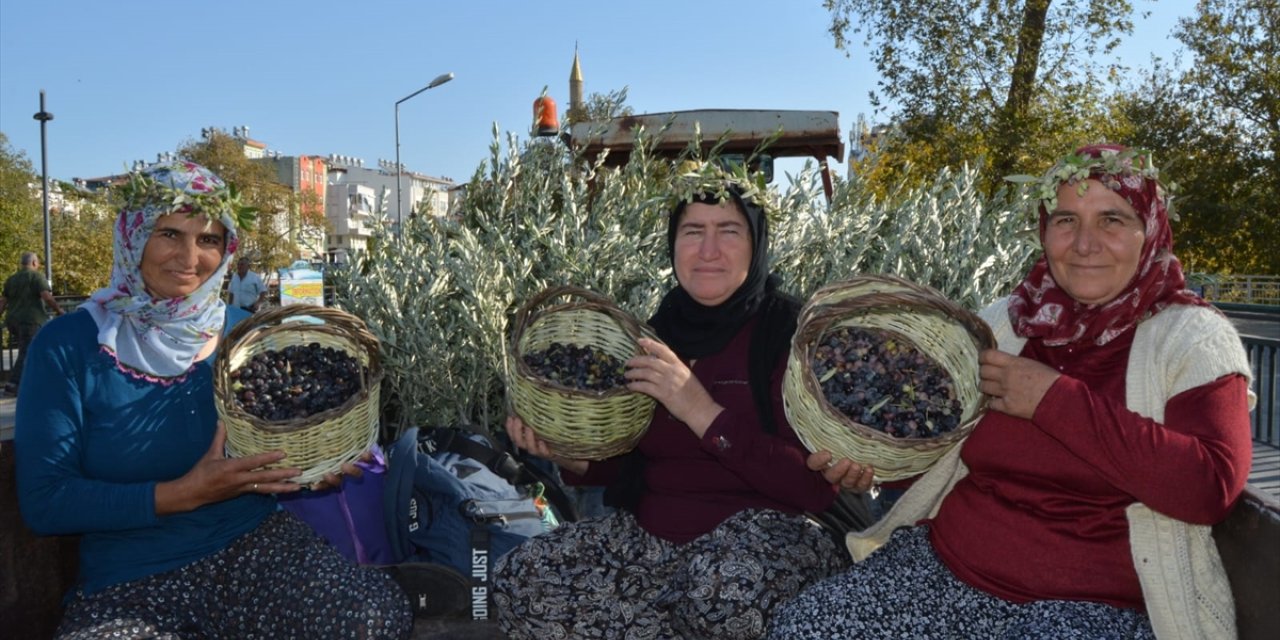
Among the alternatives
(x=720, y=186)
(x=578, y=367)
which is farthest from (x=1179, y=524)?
(x=578, y=367)

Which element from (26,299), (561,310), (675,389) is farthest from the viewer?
(26,299)

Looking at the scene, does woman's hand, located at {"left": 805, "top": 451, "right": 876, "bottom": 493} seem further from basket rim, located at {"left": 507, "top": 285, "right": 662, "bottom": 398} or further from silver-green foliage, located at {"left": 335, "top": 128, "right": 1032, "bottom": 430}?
silver-green foliage, located at {"left": 335, "top": 128, "right": 1032, "bottom": 430}

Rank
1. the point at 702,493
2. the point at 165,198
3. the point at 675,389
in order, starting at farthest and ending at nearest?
the point at 702,493 < the point at 165,198 < the point at 675,389

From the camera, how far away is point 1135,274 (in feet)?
6.82

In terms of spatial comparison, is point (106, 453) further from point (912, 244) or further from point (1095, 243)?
point (912, 244)

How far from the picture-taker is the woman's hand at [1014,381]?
1.97 m

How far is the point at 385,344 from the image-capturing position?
3.69 metres

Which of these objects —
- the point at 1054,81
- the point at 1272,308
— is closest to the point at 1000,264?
the point at 1054,81

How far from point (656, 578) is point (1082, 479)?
1.11 m

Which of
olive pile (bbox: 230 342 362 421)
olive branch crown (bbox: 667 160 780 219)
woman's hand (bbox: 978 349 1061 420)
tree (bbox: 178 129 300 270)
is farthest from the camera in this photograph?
tree (bbox: 178 129 300 270)

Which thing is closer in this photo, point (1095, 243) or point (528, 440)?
point (1095, 243)

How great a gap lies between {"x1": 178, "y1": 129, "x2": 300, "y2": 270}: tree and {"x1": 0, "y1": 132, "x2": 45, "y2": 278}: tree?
5.16 metres

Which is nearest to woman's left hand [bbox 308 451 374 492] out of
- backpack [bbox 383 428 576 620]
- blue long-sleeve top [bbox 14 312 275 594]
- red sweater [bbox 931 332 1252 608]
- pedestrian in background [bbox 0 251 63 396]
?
blue long-sleeve top [bbox 14 312 275 594]

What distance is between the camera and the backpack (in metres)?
3.11
